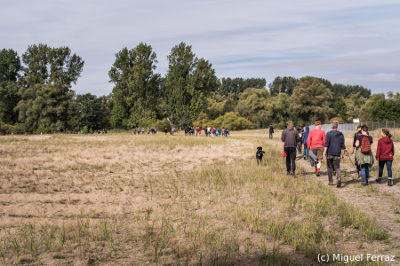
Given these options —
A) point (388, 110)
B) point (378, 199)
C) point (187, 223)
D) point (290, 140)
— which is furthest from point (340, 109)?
point (187, 223)

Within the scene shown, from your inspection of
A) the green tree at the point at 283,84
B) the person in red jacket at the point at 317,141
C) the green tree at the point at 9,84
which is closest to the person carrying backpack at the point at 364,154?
the person in red jacket at the point at 317,141

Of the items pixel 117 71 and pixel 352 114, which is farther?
pixel 352 114

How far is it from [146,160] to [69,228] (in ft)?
46.2

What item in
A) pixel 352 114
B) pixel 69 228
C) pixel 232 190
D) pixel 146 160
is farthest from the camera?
pixel 352 114

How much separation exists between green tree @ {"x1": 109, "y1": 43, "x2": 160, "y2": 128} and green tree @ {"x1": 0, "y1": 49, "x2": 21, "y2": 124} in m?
25.3

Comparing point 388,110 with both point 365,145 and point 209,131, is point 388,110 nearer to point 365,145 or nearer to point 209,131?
point 209,131

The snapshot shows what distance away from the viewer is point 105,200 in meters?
10.2

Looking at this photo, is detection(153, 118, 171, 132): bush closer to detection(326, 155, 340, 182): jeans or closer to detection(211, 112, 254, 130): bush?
detection(211, 112, 254, 130): bush

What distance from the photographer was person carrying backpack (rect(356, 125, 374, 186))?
436 inches

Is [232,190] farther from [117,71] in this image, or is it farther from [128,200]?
[117,71]

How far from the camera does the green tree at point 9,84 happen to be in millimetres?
84188

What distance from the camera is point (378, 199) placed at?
9.22 meters

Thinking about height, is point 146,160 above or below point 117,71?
below

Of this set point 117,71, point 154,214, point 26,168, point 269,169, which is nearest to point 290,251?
point 154,214
